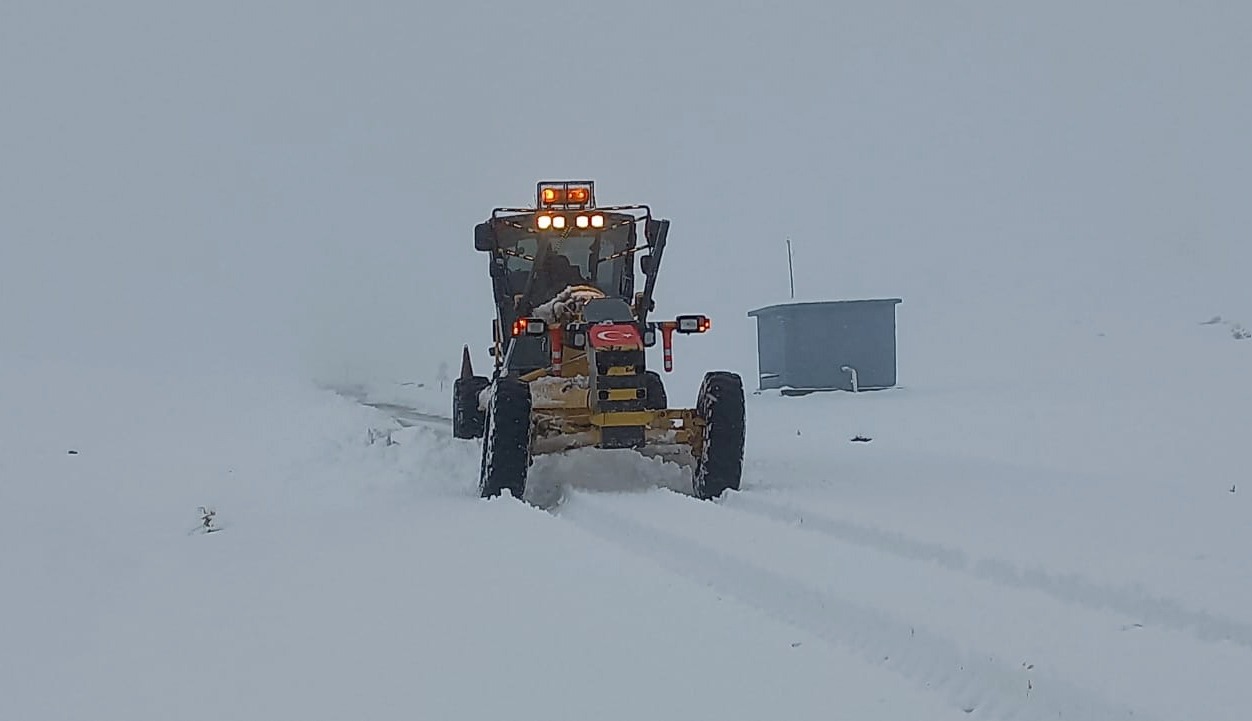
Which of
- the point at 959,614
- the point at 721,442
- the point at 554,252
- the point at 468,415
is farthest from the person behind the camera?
the point at 468,415

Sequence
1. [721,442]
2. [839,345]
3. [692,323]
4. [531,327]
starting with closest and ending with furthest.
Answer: [721,442] → [531,327] → [692,323] → [839,345]

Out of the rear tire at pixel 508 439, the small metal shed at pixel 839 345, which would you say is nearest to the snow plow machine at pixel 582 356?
the rear tire at pixel 508 439

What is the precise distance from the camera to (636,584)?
6.01 m

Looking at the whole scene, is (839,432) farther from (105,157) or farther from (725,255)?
(105,157)

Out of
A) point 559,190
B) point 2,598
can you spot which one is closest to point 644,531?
point 2,598

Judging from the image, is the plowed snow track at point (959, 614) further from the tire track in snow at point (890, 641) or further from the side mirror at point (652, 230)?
the side mirror at point (652, 230)

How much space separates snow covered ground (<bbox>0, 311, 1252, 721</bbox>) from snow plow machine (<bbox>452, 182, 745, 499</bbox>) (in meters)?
0.40

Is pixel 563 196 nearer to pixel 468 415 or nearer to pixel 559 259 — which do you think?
pixel 559 259

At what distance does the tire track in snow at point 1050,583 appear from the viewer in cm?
501

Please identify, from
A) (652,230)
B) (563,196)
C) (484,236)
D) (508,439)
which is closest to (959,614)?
(508,439)

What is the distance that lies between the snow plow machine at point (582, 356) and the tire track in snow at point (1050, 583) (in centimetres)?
159

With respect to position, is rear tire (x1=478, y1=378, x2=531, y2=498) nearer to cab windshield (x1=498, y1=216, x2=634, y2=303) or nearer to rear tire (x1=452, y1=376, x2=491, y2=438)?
cab windshield (x1=498, y1=216, x2=634, y2=303)

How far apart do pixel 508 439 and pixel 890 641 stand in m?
4.38

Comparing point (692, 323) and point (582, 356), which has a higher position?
point (692, 323)
